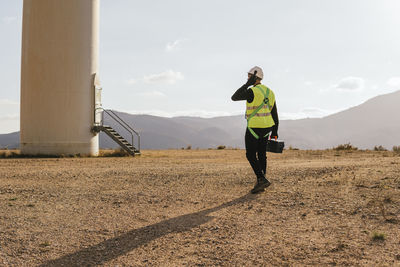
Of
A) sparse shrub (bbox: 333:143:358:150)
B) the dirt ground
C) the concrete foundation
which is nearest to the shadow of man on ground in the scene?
the dirt ground

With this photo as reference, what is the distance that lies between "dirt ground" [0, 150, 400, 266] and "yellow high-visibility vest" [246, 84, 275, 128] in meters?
1.29

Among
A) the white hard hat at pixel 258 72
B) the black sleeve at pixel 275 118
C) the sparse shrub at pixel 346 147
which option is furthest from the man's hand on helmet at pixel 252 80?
the sparse shrub at pixel 346 147

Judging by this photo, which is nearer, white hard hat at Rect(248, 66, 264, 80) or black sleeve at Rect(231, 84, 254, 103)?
black sleeve at Rect(231, 84, 254, 103)

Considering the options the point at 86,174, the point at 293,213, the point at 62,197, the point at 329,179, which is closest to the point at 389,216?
the point at 293,213

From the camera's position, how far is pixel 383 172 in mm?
8242

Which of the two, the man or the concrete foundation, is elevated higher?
the concrete foundation

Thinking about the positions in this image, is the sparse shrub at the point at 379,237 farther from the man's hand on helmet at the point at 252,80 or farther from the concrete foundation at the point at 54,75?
the concrete foundation at the point at 54,75

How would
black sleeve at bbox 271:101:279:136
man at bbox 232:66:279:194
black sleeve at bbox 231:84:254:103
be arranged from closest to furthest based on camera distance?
black sleeve at bbox 231:84:254:103
man at bbox 232:66:279:194
black sleeve at bbox 271:101:279:136

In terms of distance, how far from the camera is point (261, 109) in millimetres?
6926

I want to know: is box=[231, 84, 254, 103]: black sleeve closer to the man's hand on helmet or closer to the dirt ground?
the man's hand on helmet

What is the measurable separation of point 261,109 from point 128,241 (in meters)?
3.43

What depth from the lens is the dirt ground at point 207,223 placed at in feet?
14.1

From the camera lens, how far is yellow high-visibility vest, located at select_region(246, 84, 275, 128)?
270 inches

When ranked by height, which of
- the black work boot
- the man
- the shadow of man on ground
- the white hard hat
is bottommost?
the shadow of man on ground
